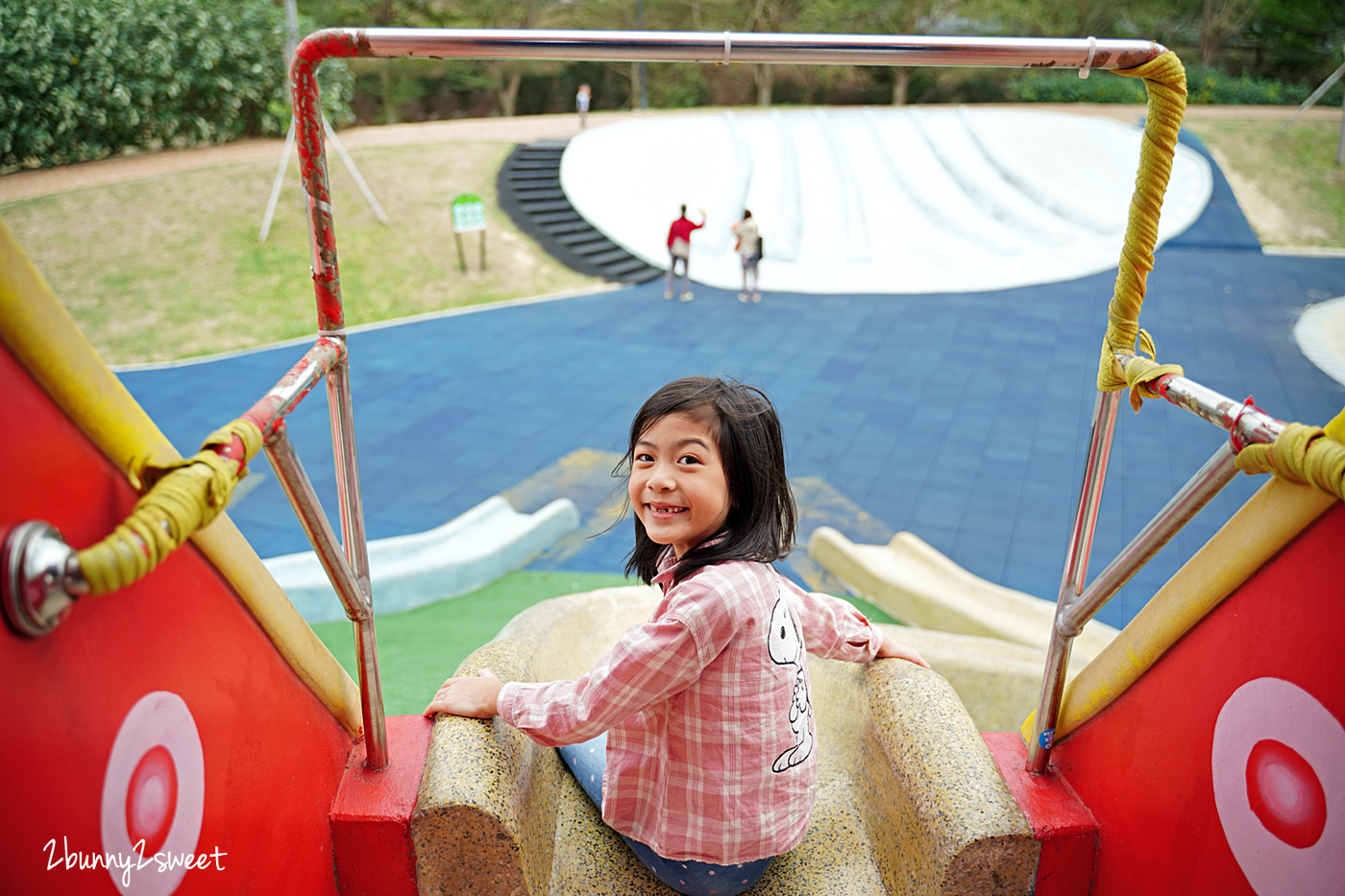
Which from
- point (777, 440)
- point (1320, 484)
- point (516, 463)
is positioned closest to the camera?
point (1320, 484)

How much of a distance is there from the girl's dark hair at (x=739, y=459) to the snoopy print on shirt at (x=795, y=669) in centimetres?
10

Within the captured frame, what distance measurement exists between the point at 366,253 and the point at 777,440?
894cm

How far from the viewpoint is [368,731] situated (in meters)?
1.55

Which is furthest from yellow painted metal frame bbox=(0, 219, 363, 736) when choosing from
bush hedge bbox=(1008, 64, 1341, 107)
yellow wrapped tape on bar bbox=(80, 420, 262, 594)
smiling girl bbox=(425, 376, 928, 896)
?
bush hedge bbox=(1008, 64, 1341, 107)

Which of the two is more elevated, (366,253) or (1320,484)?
(1320,484)

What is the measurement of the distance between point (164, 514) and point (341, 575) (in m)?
0.57

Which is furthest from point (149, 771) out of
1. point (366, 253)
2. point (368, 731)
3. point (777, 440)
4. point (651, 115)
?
point (651, 115)

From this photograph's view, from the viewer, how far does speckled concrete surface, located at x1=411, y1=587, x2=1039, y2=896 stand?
4.82 ft

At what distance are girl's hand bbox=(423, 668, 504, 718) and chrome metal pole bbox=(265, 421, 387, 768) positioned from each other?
99 mm

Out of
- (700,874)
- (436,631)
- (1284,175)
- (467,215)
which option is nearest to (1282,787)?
(700,874)

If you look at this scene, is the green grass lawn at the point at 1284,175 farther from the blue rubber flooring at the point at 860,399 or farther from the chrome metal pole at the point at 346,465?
the chrome metal pole at the point at 346,465

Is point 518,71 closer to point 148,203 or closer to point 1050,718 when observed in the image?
point 148,203

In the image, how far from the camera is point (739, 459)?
148cm

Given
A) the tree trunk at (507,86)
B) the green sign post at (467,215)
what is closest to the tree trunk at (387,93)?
the tree trunk at (507,86)
